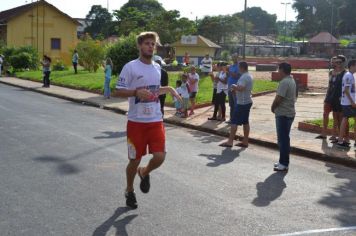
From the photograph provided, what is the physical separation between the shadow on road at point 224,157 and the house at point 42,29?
4647 centimetres

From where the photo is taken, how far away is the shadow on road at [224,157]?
9.23m

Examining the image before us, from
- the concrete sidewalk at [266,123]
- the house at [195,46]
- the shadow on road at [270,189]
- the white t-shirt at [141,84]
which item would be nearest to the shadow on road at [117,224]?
the white t-shirt at [141,84]

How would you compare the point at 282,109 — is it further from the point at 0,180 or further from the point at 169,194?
the point at 0,180

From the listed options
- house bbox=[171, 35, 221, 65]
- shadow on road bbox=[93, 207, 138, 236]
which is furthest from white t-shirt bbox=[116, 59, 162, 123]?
house bbox=[171, 35, 221, 65]

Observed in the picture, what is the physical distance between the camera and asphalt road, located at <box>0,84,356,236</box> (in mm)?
5660

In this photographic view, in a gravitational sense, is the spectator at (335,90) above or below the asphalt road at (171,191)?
above

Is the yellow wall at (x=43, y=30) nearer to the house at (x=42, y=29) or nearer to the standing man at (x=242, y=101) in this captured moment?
the house at (x=42, y=29)

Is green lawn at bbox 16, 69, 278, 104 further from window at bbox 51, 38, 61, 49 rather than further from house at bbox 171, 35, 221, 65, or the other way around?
window at bbox 51, 38, 61, 49

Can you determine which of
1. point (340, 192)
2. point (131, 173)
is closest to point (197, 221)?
point (131, 173)

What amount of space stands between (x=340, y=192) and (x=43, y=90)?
21.3 m

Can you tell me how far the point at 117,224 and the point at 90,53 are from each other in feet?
108

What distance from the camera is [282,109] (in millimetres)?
8758

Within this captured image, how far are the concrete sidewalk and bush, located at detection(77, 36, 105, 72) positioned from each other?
12679 millimetres

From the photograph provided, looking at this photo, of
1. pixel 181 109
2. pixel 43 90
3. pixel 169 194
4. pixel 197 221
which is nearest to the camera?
pixel 197 221
